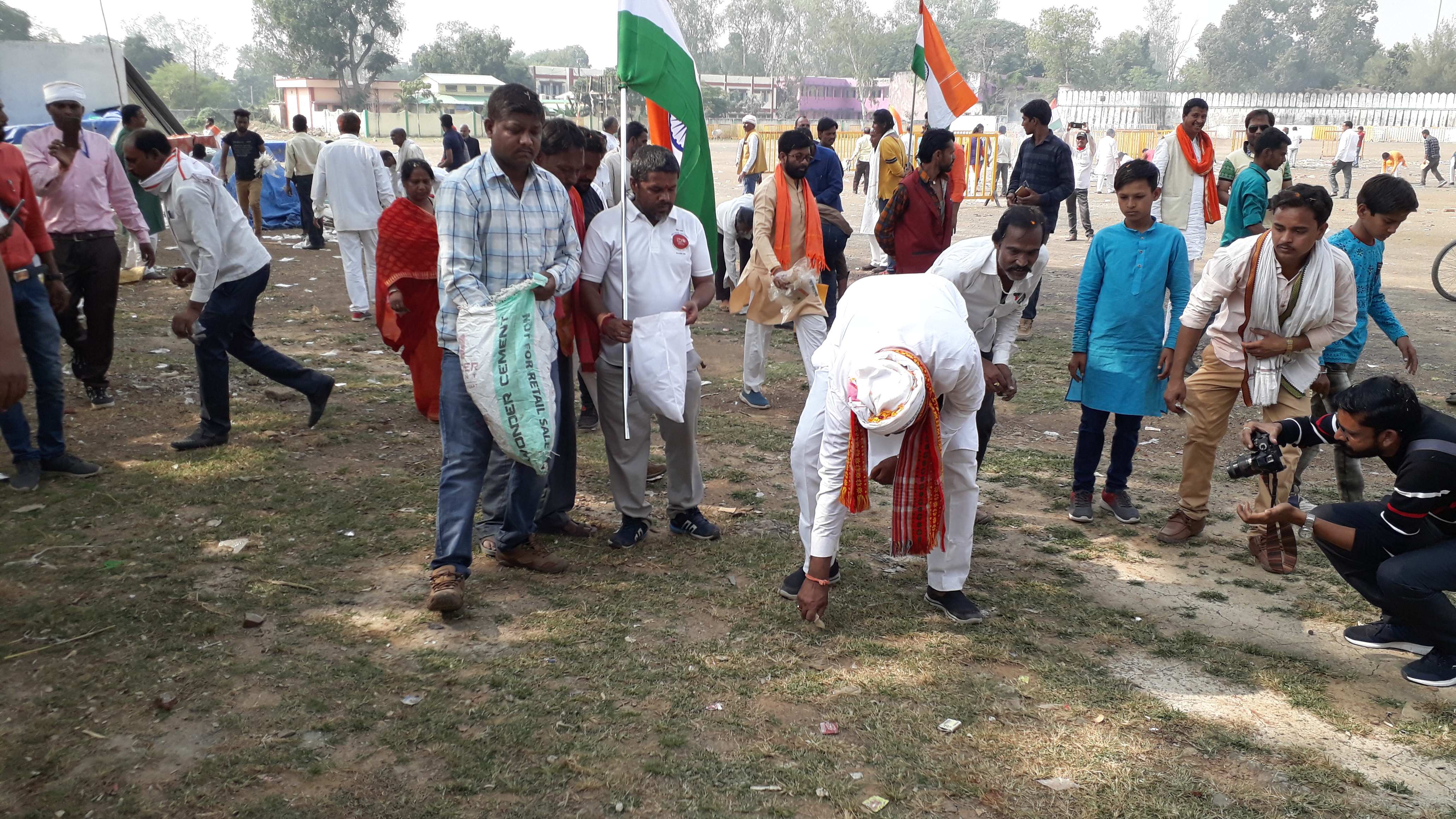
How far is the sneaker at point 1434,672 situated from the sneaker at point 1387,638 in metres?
0.14

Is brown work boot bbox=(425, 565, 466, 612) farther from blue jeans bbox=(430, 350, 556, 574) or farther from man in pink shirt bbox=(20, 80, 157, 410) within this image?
man in pink shirt bbox=(20, 80, 157, 410)

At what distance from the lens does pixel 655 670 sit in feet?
11.3

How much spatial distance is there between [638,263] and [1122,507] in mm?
2747

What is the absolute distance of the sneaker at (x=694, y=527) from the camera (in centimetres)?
467

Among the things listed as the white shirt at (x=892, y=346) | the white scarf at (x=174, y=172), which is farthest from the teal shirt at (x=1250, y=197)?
the white scarf at (x=174, y=172)

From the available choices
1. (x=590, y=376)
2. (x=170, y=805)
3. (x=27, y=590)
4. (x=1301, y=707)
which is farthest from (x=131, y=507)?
(x=1301, y=707)

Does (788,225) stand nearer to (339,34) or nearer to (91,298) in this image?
(91,298)

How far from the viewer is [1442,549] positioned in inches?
138

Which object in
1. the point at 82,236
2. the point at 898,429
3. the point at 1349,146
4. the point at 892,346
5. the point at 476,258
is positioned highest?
the point at 1349,146

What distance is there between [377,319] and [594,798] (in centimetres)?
425

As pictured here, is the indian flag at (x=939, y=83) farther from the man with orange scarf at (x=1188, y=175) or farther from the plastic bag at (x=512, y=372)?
the plastic bag at (x=512, y=372)

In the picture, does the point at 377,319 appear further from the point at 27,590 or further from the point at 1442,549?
the point at 1442,549

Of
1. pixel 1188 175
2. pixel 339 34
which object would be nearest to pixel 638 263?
pixel 1188 175

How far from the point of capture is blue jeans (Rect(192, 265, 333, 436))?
5512 mm
